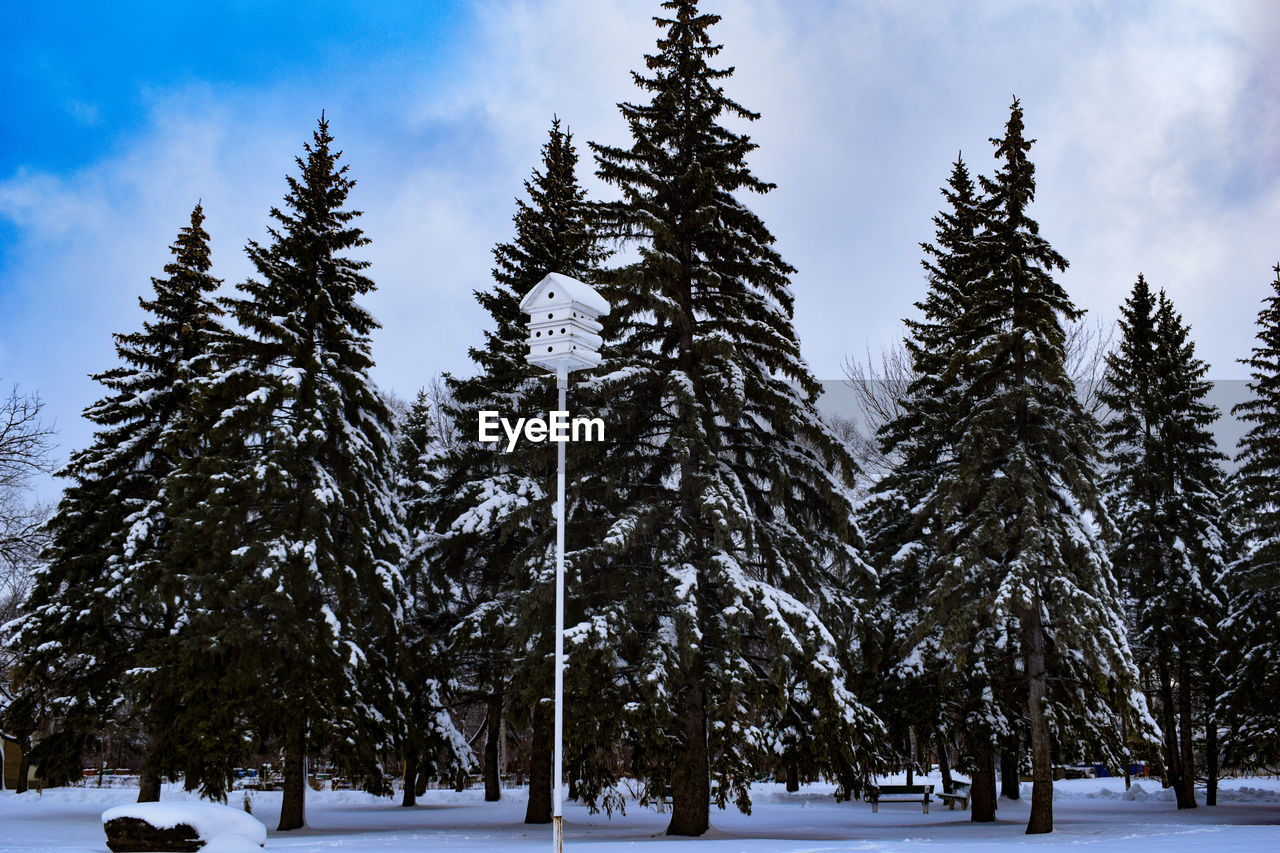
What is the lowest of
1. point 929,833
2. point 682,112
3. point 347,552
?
point 929,833

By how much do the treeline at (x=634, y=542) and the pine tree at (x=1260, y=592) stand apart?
0.12 metres

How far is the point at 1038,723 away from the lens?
1881cm

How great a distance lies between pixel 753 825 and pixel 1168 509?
15.0 m

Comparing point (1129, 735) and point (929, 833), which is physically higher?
point (1129, 735)

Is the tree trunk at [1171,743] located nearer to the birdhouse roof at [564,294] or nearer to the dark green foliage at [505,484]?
the dark green foliage at [505,484]

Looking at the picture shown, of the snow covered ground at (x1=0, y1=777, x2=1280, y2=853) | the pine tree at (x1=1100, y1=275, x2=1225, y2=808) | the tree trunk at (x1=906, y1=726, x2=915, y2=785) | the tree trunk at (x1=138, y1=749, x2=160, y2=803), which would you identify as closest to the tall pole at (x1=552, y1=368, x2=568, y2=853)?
the snow covered ground at (x1=0, y1=777, x2=1280, y2=853)

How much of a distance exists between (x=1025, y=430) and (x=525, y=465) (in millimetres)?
10032

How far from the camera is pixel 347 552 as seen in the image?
19641mm

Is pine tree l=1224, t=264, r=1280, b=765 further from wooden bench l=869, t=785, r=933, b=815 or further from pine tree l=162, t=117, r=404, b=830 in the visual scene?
pine tree l=162, t=117, r=404, b=830

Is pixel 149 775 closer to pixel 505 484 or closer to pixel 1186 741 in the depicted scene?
pixel 505 484

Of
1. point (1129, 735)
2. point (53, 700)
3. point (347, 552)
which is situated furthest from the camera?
point (53, 700)

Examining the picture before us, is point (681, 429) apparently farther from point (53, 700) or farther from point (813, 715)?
point (53, 700)

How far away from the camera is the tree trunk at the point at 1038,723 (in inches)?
714

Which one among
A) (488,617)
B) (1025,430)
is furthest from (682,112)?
(488,617)
